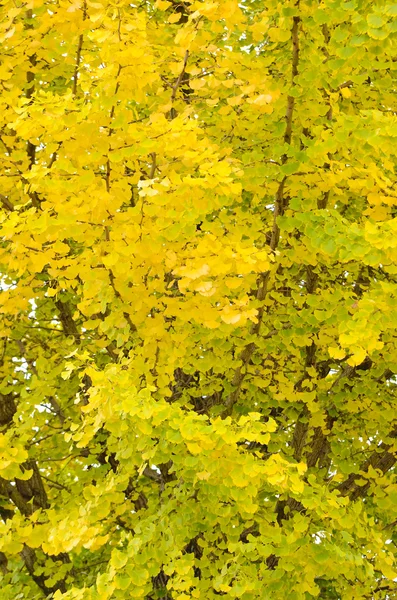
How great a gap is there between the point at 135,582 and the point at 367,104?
3304mm

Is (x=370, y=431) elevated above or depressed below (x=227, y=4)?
below

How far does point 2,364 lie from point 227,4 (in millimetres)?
3710

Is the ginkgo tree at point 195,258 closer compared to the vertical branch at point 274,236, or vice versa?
the ginkgo tree at point 195,258

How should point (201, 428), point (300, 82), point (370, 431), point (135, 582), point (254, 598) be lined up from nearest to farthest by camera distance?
point (201, 428) < point (135, 582) < point (300, 82) < point (254, 598) < point (370, 431)

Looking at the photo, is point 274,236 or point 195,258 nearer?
point 195,258

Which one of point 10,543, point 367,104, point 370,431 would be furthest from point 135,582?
point 367,104

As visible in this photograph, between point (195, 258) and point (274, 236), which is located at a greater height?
point (195, 258)

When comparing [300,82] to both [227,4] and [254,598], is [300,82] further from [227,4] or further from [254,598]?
[254,598]

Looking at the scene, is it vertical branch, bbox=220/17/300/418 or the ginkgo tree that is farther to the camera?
vertical branch, bbox=220/17/300/418

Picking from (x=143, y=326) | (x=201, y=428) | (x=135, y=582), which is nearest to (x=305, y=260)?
(x=143, y=326)

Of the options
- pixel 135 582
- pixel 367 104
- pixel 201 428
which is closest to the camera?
pixel 201 428

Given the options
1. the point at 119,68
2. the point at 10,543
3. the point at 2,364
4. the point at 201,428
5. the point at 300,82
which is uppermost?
the point at 119,68

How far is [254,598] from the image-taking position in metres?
3.62

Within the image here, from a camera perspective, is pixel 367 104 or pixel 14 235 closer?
pixel 14 235
